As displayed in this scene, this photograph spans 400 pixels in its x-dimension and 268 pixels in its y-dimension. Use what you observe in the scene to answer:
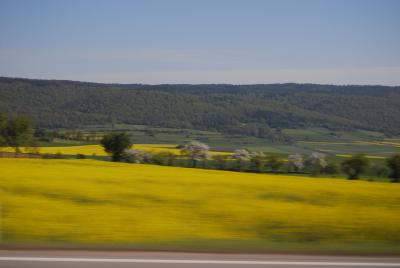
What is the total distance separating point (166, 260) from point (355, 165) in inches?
909

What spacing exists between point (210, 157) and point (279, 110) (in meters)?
38.5

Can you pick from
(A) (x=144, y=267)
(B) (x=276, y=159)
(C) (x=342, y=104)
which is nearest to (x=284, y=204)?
(A) (x=144, y=267)

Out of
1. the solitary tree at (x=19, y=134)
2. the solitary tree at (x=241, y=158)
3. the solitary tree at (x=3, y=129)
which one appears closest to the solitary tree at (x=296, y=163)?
the solitary tree at (x=241, y=158)

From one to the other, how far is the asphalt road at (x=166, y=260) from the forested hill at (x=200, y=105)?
4607 cm

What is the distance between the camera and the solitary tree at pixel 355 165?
2644 centimetres

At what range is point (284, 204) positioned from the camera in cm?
1094

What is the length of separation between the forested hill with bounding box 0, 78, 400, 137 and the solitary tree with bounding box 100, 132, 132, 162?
21983mm

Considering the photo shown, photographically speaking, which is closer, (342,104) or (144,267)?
(144,267)

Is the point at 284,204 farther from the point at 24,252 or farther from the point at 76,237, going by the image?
the point at 24,252

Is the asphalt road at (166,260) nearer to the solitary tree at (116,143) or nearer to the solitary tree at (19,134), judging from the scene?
the solitary tree at (116,143)

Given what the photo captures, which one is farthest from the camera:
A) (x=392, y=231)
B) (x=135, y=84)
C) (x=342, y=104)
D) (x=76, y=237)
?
(x=135, y=84)

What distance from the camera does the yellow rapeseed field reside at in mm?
8359

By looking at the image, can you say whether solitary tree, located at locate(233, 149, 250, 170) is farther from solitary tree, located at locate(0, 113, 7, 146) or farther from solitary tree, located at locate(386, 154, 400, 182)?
solitary tree, located at locate(0, 113, 7, 146)

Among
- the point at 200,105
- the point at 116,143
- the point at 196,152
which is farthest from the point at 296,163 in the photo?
the point at 200,105
